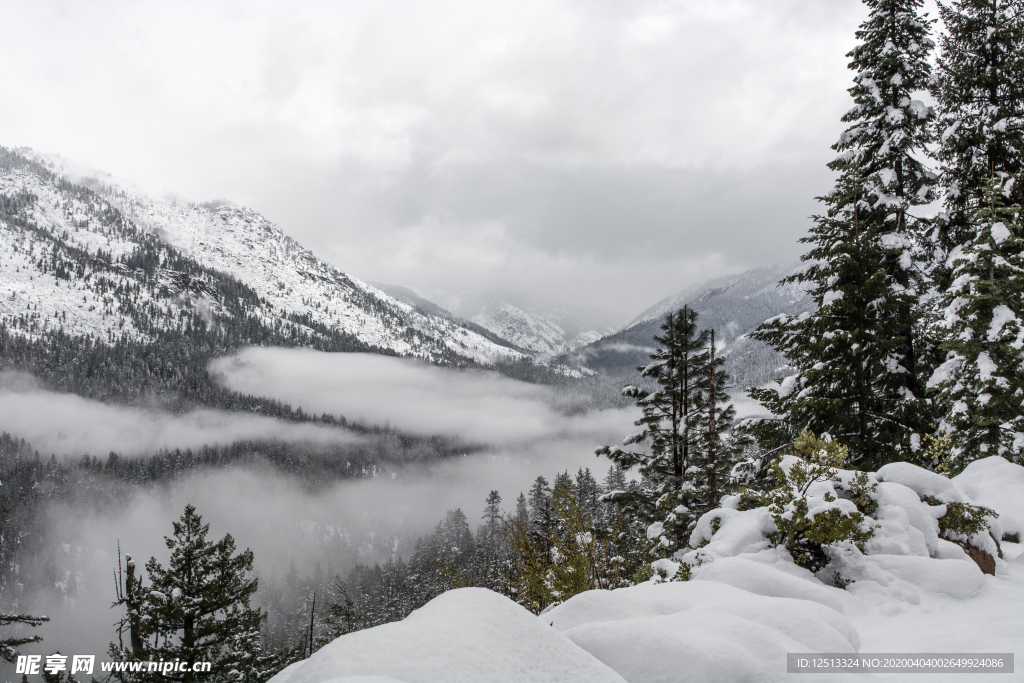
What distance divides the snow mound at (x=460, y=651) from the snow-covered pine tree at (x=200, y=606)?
71.4ft

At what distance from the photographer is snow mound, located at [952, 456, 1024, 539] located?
874 centimetres

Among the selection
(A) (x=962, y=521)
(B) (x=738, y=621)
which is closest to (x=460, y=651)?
(B) (x=738, y=621)

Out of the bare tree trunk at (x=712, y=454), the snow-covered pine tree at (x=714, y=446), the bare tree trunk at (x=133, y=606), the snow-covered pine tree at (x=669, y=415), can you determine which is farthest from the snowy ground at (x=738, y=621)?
the bare tree trunk at (x=133, y=606)

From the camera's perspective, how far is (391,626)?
8.68 ft

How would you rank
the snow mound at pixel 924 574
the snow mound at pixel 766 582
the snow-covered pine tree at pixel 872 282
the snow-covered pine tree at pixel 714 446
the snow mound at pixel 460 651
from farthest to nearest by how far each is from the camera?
the snow-covered pine tree at pixel 714 446 → the snow-covered pine tree at pixel 872 282 → the snow mound at pixel 924 574 → the snow mound at pixel 766 582 → the snow mound at pixel 460 651

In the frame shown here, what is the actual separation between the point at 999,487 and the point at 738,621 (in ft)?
32.7

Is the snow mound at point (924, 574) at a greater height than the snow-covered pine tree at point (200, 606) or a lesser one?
greater

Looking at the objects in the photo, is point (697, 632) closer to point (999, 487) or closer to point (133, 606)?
point (999, 487)

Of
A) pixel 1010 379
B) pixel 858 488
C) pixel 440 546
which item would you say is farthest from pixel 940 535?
pixel 440 546

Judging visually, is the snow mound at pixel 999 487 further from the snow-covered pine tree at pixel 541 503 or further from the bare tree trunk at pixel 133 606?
the bare tree trunk at pixel 133 606

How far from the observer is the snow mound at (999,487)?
8.74 metres

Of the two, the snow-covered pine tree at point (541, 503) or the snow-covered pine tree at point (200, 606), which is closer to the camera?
the snow-covered pine tree at point (200, 606)

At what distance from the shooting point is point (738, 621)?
395 centimetres

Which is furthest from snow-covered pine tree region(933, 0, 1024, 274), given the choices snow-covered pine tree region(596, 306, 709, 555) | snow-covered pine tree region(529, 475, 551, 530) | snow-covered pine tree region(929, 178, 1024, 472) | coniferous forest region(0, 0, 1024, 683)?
snow-covered pine tree region(529, 475, 551, 530)
